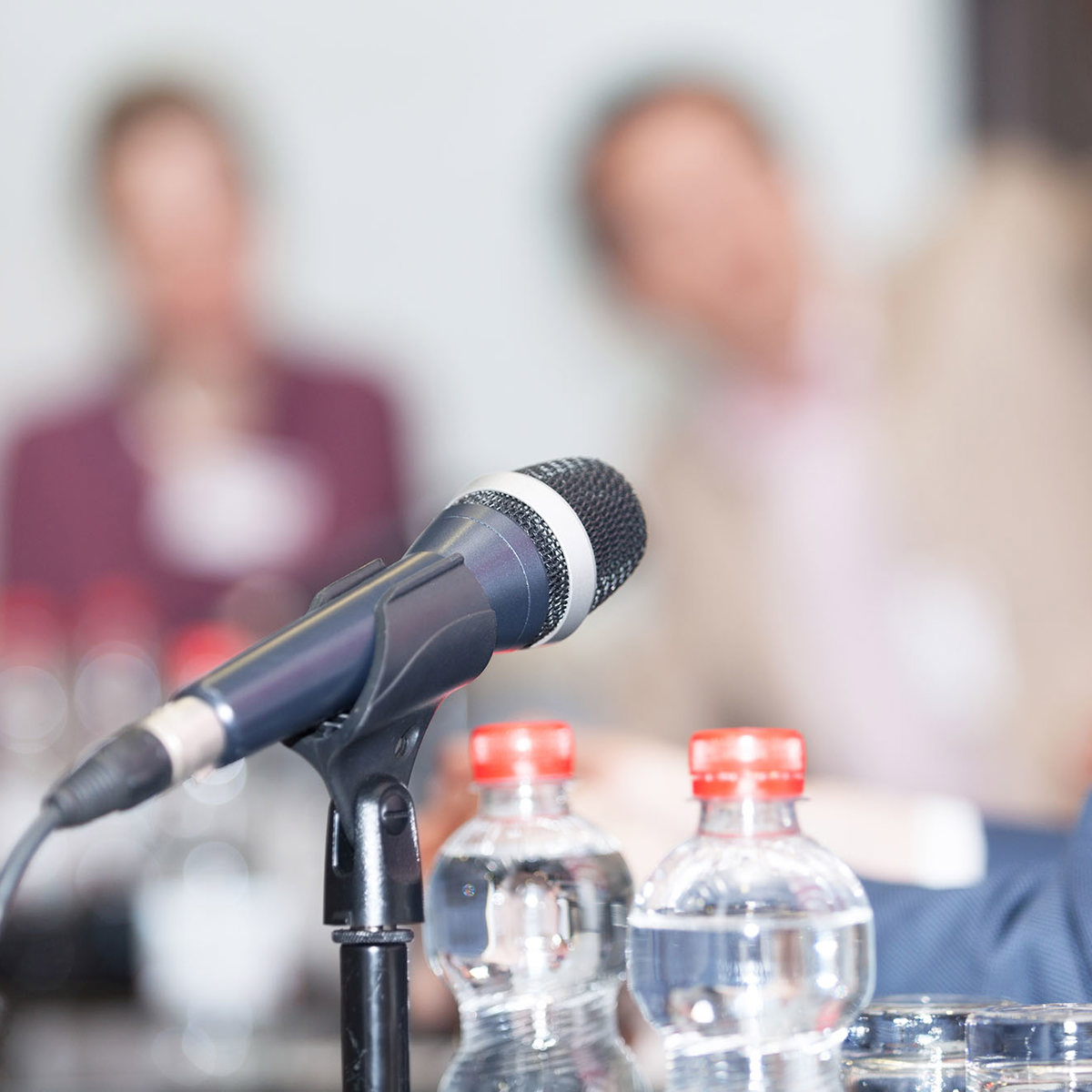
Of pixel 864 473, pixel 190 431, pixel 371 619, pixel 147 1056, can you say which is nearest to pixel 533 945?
pixel 371 619

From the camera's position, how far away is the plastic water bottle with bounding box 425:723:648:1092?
56 centimetres

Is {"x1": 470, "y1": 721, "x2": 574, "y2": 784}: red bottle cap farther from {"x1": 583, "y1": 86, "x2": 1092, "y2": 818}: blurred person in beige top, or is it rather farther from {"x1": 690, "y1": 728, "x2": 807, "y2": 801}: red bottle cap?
{"x1": 583, "y1": 86, "x2": 1092, "y2": 818}: blurred person in beige top

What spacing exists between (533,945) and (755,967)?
3.8 inches

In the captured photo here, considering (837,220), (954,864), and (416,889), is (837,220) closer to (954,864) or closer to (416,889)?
(954,864)

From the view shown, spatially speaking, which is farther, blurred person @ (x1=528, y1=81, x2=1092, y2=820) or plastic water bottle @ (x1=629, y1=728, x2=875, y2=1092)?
blurred person @ (x1=528, y1=81, x2=1092, y2=820)

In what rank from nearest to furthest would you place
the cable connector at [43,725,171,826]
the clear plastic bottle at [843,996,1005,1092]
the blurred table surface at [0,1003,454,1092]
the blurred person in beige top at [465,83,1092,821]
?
the cable connector at [43,725,171,826] < the clear plastic bottle at [843,996,1005,1092] < the blurred table surface at [0,1003,454,1092] < the blurred person in beige top at [465,83,1092,821]

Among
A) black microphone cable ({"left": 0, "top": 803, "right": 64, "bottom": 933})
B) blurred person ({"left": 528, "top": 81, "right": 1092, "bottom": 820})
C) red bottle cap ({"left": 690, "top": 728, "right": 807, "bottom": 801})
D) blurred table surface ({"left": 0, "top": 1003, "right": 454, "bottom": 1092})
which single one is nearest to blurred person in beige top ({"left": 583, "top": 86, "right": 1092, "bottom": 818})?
blurred person ({"left": 528, "top": 81, "right": 1092, "bottom": 820})

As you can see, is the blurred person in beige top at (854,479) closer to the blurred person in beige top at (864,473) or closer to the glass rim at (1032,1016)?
the blurred person in beige top at (864,473)

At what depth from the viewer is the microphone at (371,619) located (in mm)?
391

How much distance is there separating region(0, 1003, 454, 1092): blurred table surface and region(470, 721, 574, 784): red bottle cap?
62 centimetres

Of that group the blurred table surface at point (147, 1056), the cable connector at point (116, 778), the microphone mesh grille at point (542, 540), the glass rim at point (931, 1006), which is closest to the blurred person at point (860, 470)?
the blurred table surface at point (147, 1056)

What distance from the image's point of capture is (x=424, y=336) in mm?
2357

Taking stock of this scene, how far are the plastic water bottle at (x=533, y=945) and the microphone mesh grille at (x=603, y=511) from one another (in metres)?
0.10

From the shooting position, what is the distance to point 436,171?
7.68 feet
